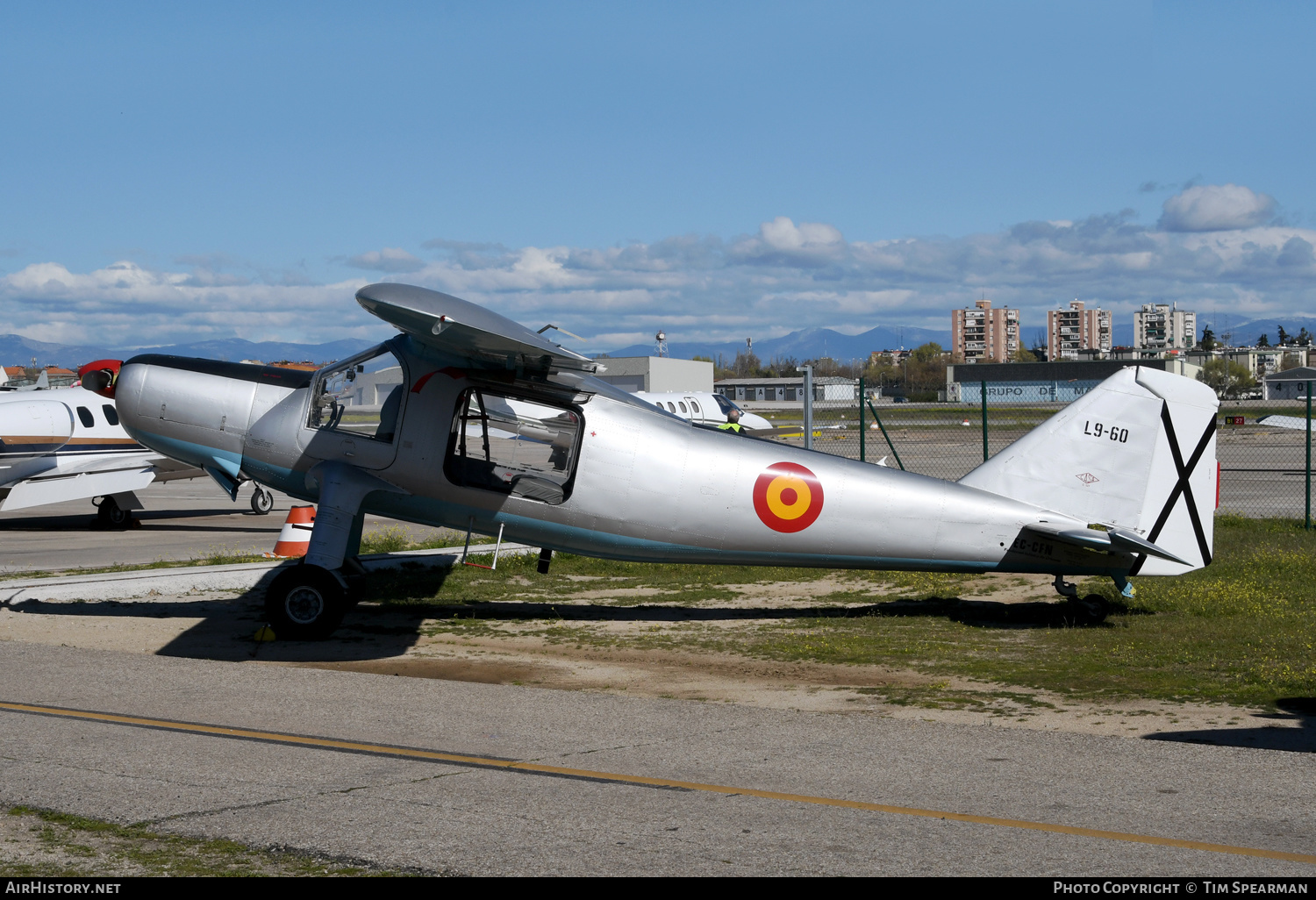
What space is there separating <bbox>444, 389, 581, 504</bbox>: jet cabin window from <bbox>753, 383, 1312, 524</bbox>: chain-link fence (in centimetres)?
629

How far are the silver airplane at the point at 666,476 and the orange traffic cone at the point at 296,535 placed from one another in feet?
12.1

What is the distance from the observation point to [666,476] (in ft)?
33.5


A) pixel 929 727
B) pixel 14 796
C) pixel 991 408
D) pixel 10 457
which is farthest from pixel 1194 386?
pixel 10 457

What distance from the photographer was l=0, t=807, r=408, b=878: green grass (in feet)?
14.1

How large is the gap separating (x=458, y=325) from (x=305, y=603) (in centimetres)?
323

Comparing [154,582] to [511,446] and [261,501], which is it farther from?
[261,501]

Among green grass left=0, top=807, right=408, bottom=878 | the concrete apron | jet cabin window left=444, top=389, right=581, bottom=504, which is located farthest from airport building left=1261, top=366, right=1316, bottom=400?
green grass left=0, top=807, right=408, bottom=878

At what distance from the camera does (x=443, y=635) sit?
33.8ft

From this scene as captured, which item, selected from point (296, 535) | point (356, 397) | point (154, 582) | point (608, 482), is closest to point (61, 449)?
point (296, 535)

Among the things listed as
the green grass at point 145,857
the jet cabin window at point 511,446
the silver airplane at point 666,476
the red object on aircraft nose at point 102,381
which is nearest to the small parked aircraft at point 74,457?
the red object on aircraft nose at point 102,381

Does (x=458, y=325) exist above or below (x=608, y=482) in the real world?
above

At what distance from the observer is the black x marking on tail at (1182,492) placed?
1018 centimetres

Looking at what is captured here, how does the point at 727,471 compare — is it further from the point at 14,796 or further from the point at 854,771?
the point at 14,796

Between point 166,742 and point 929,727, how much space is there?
4524 millimetres
